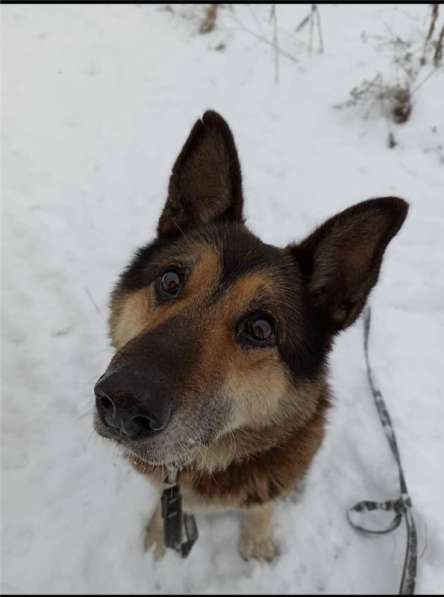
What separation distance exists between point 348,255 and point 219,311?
2.26 ft

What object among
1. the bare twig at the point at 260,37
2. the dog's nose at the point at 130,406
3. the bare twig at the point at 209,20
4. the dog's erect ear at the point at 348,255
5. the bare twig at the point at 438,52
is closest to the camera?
the dog's nose at the point at 130,406

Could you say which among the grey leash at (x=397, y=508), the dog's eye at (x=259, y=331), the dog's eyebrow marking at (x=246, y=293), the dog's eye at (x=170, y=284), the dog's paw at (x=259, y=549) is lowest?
the dog's paw at (x=259, y=549)

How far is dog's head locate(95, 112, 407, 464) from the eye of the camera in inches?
67.1

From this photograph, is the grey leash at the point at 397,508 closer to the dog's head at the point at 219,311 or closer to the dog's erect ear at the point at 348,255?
the dog's head at the point at 219,311

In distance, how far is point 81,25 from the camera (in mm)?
6562

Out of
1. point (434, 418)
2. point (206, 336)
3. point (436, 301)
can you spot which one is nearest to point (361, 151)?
point (436, 301)

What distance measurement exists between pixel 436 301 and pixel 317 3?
526cm

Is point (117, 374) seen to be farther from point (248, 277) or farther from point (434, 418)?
point (434, 418)

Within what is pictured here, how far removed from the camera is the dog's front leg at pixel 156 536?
9.66 ft

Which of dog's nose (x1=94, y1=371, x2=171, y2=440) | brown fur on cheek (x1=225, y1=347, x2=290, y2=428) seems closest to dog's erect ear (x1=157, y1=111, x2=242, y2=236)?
brown fur on cheek (x1=225, y1=347, x2=290, y2=428)

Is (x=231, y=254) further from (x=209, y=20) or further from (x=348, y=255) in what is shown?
(x=209, y=20)

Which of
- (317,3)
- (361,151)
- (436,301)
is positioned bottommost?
(436,301)

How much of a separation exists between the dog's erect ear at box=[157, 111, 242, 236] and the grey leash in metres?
1.74

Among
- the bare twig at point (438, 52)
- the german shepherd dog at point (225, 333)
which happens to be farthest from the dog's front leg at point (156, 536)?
the bare twig at point (438, 52)
